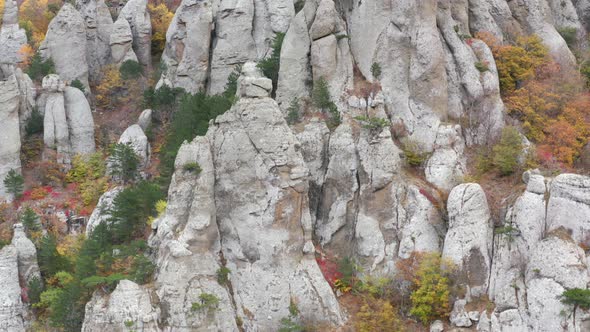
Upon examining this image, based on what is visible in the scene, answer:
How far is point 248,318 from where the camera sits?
35188 mm

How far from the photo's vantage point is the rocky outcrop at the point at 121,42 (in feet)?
187

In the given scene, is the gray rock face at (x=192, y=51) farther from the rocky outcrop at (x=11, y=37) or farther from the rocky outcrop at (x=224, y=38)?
the rocky outcrop at (x=11, y=37)

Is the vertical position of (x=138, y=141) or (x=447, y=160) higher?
(x=447, y=160)

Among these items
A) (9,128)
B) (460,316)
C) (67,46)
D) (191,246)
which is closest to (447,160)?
(460,316)

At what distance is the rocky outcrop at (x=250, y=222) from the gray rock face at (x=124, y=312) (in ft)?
4.86

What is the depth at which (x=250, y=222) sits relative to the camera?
118ft

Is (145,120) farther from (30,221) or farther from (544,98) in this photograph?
(544,98)

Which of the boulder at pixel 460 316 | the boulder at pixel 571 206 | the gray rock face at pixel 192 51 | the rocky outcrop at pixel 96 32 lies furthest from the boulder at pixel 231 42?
the boulder at pixel 571 206

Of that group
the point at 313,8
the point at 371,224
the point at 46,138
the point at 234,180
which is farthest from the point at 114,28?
the point at 371,224

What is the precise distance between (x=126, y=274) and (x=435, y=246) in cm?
1486

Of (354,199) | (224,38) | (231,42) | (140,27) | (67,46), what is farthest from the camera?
(140,27)

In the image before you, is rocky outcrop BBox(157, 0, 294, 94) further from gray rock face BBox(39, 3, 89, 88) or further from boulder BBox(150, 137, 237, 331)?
boulder BBox(150, 137, 237, 331)

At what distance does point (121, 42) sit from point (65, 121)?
9492 millimetres

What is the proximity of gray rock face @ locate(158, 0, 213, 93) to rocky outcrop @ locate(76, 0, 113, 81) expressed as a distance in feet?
24.0
